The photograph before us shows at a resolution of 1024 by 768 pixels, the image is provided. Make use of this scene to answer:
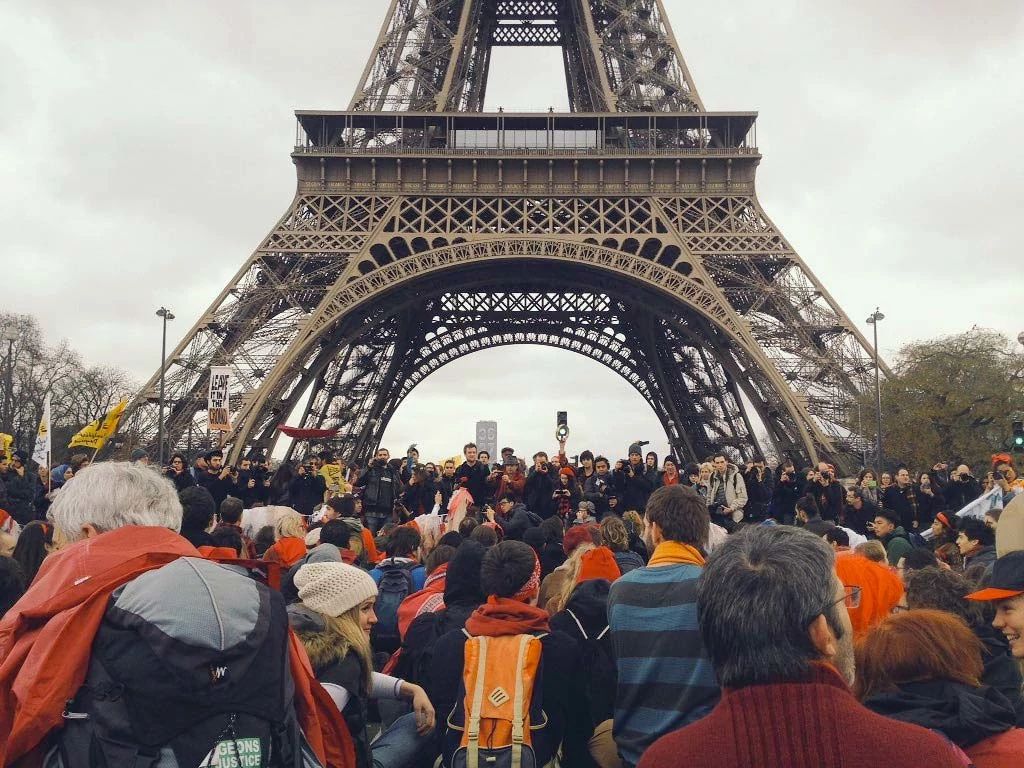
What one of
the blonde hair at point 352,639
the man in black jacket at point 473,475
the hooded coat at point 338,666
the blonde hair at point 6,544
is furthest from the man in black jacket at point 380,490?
the hooded coat at point 338,666

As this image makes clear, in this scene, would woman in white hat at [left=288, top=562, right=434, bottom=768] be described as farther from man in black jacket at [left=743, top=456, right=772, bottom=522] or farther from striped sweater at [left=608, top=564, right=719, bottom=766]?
man in black jacket at [left=743, top=456, right=772, bottom=522]

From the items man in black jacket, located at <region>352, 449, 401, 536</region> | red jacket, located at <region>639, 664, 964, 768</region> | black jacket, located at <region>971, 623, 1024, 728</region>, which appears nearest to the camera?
red jacket, located at <region>639, 664, 964, 768</region>

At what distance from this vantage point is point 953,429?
34844 millimetres

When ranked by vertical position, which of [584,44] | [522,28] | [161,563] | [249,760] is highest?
[522,28]

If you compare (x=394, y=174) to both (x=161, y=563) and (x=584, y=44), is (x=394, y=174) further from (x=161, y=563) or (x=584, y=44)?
(x=161, y=563)

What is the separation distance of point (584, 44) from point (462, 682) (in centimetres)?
3608

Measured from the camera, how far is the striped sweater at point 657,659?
3.60 metres

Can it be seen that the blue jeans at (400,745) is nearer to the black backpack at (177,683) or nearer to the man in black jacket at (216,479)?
the black backpack at (177,683)

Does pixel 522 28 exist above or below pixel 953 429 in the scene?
above

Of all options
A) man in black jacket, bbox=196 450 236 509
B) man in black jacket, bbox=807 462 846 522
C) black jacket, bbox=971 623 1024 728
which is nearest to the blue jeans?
black jacket, bbox=971 623 1024 728

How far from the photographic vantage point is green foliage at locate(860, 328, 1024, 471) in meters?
34.2

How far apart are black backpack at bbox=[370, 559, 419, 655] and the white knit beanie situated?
7.74ft

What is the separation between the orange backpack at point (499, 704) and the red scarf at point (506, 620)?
40mm

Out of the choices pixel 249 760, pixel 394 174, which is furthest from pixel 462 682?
pixel 394 174
